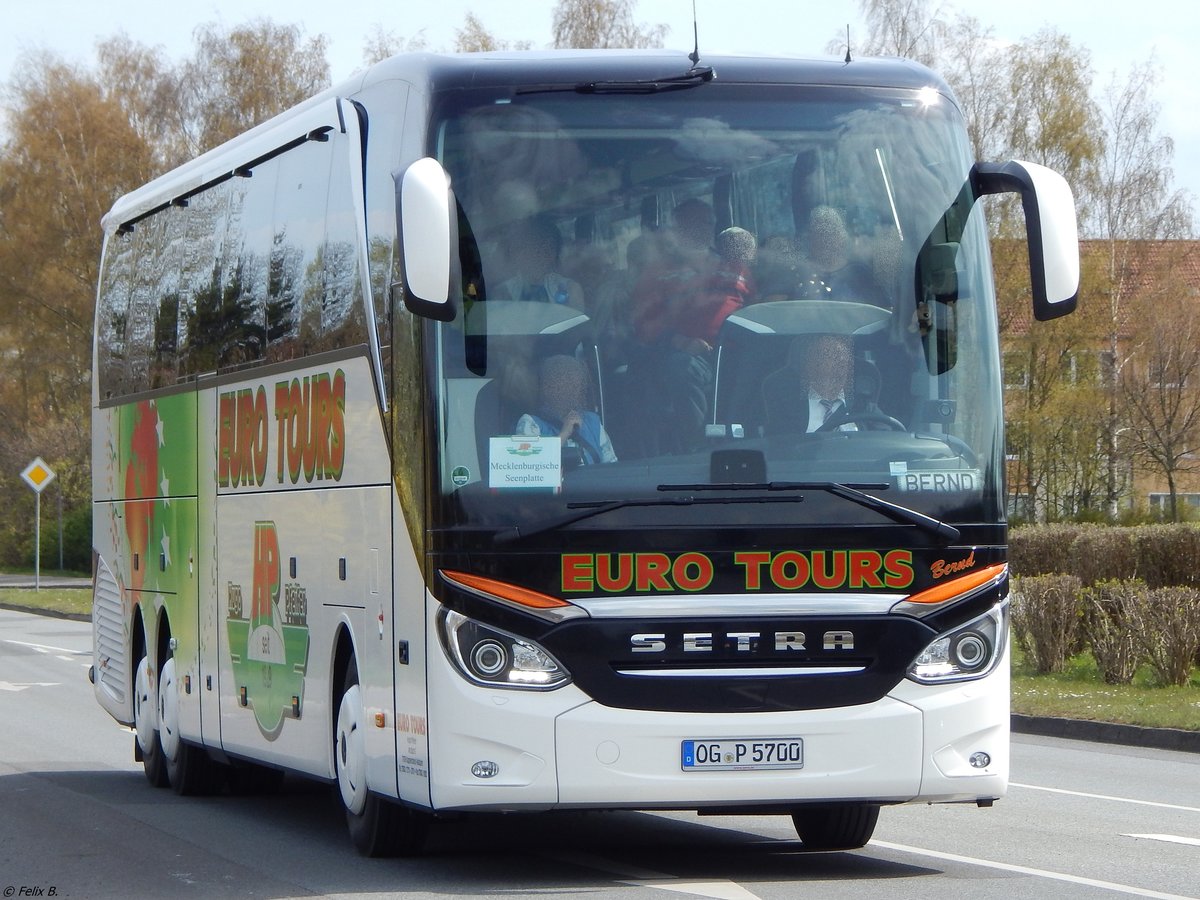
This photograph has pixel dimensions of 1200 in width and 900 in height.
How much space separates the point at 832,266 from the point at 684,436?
1009 mm

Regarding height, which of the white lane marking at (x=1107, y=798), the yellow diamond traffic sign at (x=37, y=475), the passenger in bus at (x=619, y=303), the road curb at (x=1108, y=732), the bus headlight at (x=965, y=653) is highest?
the yellow diamond traffic sign at (x=37, y=475)

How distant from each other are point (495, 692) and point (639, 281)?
182 cm

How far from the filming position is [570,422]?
8.71 meters

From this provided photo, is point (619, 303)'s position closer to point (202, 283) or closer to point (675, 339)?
point (675, 339)

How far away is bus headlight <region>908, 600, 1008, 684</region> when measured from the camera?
871 cm

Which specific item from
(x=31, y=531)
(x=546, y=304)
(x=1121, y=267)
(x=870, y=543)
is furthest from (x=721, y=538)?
(x=31, y=531)

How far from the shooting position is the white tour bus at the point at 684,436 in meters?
8.55

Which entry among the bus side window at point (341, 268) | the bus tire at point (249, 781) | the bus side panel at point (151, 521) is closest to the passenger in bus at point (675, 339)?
the bus side window at point (341, 268)

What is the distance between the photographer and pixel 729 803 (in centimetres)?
862

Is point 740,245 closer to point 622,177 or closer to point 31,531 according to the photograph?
point 622,177

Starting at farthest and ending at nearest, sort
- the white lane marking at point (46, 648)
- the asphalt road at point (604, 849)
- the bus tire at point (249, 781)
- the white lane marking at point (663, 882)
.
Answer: the white lane marking at point (46, 648) < the bus tire at point (249, 781) < the asphalt road at point (604, 849) < the white lane marking at point (663, 882)

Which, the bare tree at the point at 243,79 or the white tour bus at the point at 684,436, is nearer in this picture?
the white tour bus at the point at 684,436

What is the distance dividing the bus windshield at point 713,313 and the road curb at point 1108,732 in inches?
342

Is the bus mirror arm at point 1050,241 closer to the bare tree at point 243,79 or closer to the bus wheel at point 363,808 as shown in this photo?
the bus wheel at point 363,808
